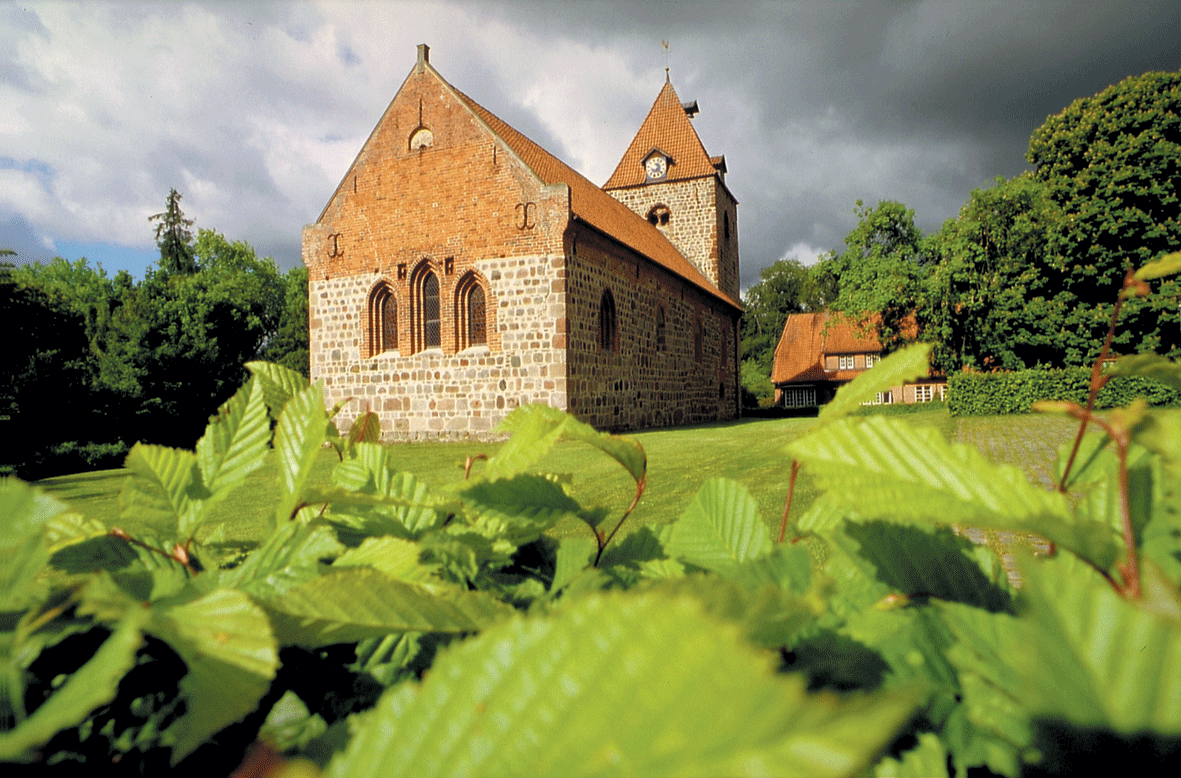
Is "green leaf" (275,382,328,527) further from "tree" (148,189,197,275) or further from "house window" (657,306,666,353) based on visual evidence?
"tree" (148,189,197,275)

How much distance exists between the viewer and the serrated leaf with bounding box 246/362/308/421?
84 cm

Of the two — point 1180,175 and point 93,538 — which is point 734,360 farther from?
point 93,538

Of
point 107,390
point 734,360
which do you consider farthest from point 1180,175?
point 107,390

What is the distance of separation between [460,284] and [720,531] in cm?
1437

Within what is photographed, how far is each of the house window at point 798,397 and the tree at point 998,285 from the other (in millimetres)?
12616

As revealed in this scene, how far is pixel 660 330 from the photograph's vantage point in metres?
19.4

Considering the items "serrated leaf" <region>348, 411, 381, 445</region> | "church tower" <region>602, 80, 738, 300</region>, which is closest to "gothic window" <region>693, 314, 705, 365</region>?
"church tower" <region>602, 80, 738, 300</region>

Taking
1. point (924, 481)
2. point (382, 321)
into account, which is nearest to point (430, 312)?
point (382, 321)

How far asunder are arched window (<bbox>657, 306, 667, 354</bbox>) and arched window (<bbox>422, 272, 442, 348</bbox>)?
7.17 meters

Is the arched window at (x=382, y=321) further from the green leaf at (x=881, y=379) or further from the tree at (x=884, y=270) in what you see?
the tree at (x=884, y=270)

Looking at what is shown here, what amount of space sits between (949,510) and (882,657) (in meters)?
0.13

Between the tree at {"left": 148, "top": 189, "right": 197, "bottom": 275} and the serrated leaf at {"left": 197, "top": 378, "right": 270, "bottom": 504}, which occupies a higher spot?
the tree at {"left": 148, "top": 189, "right": 197, "bottom": 275}

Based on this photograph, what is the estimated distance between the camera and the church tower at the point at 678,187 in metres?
24.5

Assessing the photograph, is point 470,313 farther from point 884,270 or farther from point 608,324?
point 884,270
